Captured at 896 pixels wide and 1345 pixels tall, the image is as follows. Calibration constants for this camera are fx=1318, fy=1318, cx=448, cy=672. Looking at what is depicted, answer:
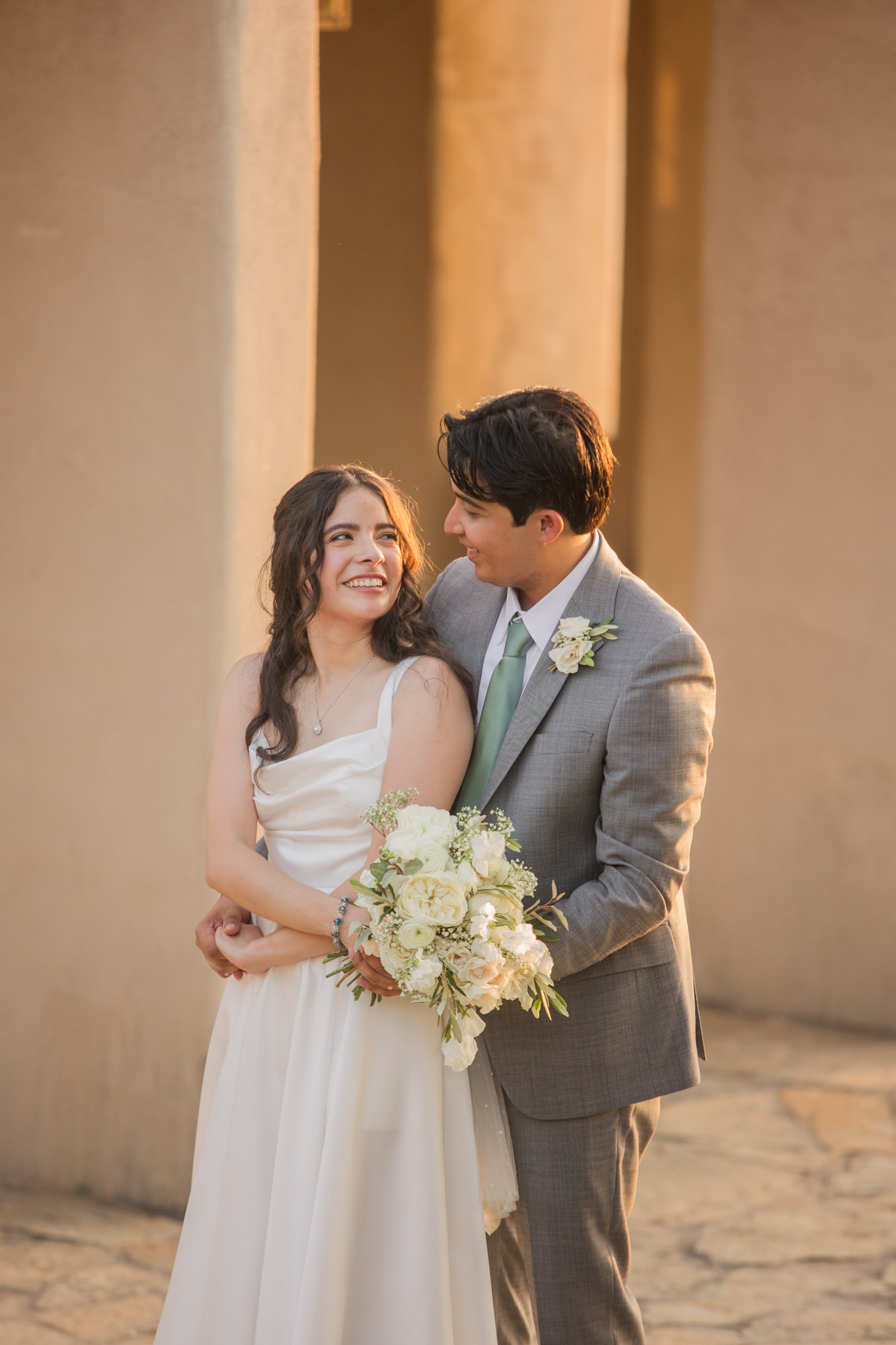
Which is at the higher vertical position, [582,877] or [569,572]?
[569,572]

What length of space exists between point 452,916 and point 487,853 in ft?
0.40

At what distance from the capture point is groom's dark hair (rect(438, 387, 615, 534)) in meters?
2.48

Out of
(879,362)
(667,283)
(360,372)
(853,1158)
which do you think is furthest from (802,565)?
(853,1158)

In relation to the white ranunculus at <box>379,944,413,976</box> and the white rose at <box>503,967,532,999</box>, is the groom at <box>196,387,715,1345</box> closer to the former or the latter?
the white rose at <box>503,967,532,999</box>

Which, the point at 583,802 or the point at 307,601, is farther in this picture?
the point at 307,601

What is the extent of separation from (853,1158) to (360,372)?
139 inches

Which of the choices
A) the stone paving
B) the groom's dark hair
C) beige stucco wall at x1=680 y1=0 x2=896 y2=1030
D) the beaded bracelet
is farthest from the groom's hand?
beige stucco wall at x1=680 y1=0 x2=896 y2=1030

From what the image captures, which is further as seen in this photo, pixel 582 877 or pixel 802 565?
pixel 802 565

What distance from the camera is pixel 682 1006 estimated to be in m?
2.64

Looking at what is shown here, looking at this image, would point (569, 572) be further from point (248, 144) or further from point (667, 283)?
point (667, 283)

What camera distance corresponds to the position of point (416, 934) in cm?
210

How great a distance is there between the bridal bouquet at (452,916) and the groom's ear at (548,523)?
1.99 feet

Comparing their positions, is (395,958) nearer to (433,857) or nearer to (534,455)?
(433,857)

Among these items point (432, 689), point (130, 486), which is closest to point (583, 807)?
point (432, 689)
